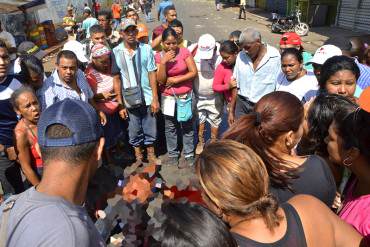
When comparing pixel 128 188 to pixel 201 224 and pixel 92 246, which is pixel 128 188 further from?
pixel 201 224

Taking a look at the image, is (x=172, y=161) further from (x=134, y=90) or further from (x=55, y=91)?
(x=55, y=91)

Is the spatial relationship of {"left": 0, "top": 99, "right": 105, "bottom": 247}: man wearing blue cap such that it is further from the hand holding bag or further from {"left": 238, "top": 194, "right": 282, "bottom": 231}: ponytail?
the hand holding bag

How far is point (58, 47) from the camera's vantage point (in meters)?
14.0

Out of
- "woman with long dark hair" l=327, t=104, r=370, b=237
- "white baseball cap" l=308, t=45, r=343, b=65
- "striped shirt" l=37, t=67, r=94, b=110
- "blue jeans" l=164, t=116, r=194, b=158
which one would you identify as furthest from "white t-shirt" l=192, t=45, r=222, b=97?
"woman with long dark hair" l=327, t=104, r=370, b=237

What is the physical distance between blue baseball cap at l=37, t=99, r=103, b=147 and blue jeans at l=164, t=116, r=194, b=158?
109 inches

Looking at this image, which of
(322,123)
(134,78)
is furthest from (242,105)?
(322,123)

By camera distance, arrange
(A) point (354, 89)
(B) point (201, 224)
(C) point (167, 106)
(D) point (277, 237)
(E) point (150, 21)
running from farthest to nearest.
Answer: (E) point (150, 21) < (C) point (167, 106) < (A) point (354, 89) < (D) point (277, 237) < (B) point (201, 224)

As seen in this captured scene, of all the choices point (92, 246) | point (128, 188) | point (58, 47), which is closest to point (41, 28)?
point (58, 47)

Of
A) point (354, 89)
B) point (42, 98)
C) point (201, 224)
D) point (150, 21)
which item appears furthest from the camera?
point (150, 21)

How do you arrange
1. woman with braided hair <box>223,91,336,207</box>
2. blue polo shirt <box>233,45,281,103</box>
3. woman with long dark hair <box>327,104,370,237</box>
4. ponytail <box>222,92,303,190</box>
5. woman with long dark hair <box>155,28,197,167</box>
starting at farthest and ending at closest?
woman with long dark hair <box>155,28,197,167</box>
blue polo shirt <box>233,45,281,103</box>
ponytail <box>222,92,303,190</box>
woman with braided hair <box>223,91,336,207</box>
woman with long dark hair <box>327,104,370,237</box>

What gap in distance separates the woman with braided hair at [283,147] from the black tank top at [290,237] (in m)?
0.36

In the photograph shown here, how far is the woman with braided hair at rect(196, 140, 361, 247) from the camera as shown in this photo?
1.28 m

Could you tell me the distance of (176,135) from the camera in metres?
4.35

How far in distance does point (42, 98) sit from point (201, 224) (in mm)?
2795
